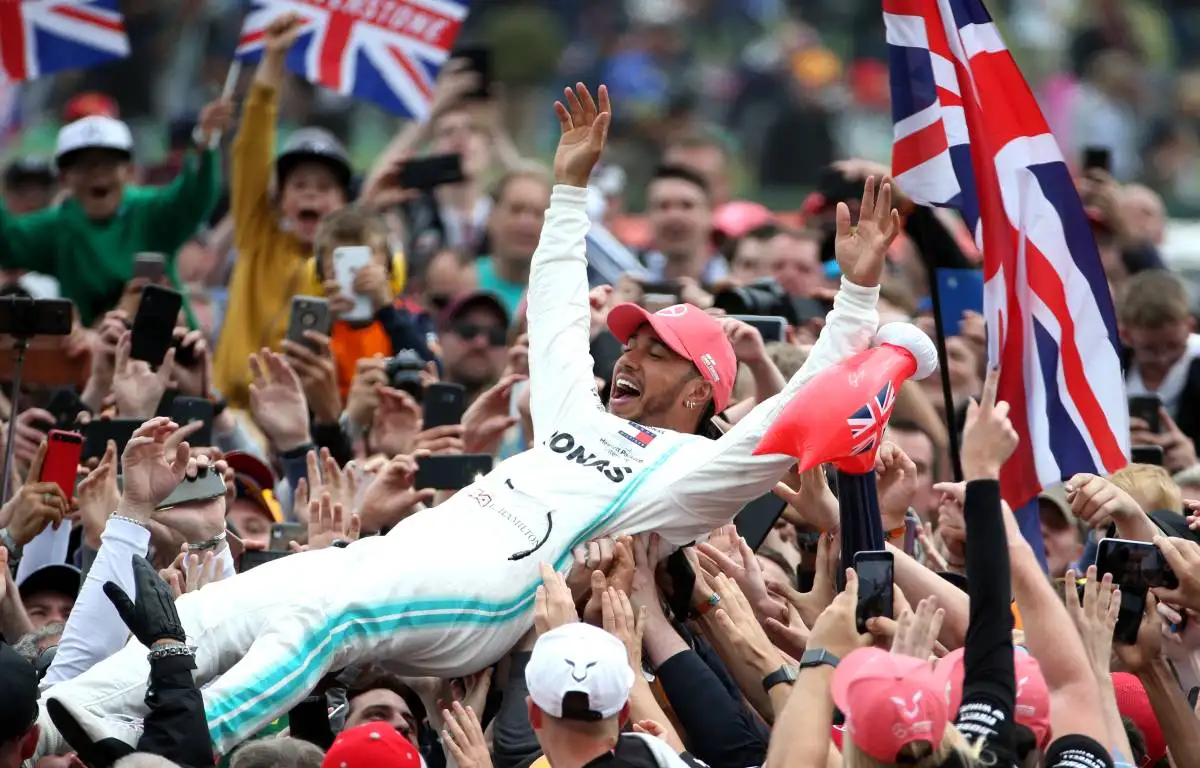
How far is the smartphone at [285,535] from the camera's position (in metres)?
7.26

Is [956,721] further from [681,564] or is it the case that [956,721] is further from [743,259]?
[743,259]

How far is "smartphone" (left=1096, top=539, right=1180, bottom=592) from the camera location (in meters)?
5.73

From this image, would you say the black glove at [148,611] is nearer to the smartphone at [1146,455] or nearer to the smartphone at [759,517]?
the smartphone at [759,517]

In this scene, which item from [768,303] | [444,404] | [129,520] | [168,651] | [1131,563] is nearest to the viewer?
[168,651]

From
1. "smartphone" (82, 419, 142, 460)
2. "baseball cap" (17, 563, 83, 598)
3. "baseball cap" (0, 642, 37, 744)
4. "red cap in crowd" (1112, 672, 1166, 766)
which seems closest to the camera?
"baseball cap" (0, 642, 37, 744)

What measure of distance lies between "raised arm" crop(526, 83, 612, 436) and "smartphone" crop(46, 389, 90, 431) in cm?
223

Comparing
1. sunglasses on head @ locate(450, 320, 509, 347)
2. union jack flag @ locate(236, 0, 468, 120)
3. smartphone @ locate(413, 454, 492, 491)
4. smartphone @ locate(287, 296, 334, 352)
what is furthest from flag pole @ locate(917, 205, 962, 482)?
union jack flag @ locate(236, 0, 468, 120)

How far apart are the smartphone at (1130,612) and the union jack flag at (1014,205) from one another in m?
1.28

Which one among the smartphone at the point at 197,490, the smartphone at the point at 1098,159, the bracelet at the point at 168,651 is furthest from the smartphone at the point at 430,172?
the bracelet at the point at 168,651

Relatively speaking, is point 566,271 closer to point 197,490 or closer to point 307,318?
point 197,490

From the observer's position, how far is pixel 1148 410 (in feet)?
28.3

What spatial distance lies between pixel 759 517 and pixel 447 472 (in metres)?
1.17

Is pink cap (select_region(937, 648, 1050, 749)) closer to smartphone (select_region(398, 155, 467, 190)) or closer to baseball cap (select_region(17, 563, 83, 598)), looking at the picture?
baseball cap (select_region(17, 563, 83, 598))

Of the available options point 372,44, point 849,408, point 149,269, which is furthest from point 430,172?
point 849,408
